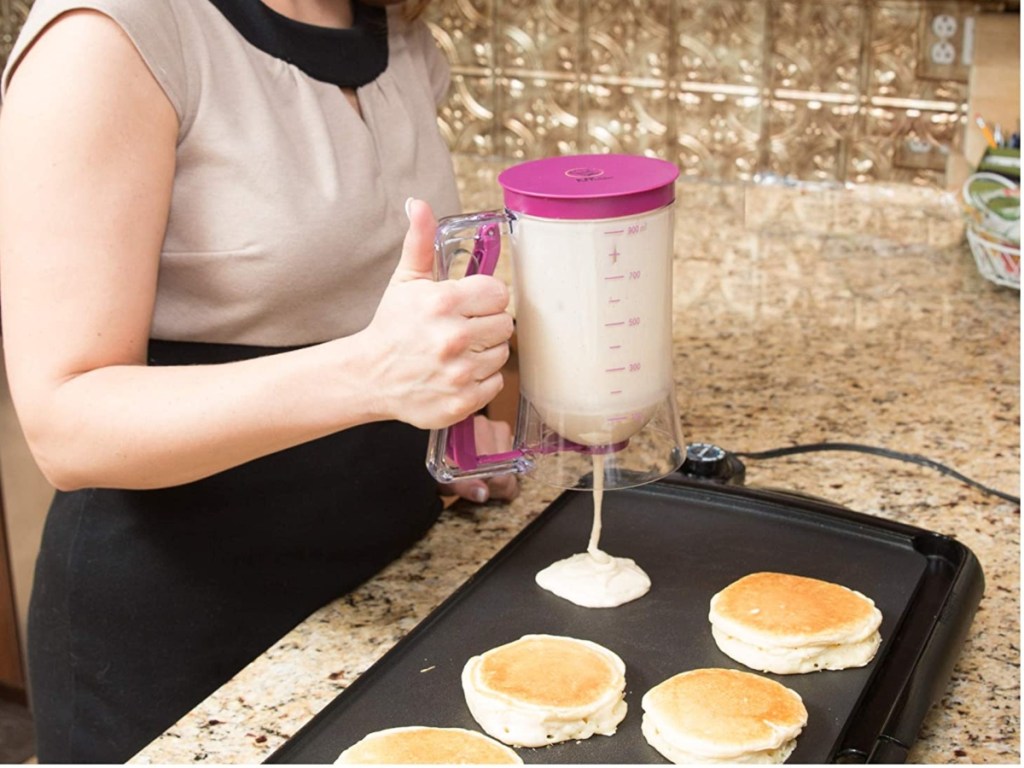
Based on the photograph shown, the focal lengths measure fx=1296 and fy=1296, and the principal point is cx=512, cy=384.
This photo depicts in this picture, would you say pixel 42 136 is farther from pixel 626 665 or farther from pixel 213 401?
pixel 626 665

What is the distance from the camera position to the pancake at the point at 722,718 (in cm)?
77

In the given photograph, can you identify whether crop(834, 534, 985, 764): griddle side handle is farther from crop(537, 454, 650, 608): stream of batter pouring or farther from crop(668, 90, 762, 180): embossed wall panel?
crop(668, 90, 762, 180): embossed wall panel

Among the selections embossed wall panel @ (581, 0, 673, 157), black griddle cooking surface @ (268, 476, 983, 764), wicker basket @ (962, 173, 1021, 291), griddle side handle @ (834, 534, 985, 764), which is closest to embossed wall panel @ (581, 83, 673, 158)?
embossed wall panel @ (581, 0, 673, 157)

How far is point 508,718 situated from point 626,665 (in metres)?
0.11

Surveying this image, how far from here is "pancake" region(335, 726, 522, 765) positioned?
0.76 metres

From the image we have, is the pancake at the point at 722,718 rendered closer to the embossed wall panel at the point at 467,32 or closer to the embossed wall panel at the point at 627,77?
the embossed wall panel at the point at 627,77

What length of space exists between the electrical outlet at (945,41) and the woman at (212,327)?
3.36 feet

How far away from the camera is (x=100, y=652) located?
1.12 meters

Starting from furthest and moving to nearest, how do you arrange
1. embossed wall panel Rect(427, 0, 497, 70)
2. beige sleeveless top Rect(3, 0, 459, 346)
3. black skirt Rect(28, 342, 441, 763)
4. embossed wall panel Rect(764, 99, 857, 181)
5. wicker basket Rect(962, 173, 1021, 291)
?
1. embossed wall panel Rect(427, 0, 497, 70)
2. embossed wall panel Rect(764, 99, 857, 181)
3. wicker basket Rect(962, 173, 1021, 291)
4. black skirt Rect(28, 342, 441, 763)
5. beige sleeveless top Rect(3, 0, 459, 346)

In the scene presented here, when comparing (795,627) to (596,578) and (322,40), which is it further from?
(322,40)

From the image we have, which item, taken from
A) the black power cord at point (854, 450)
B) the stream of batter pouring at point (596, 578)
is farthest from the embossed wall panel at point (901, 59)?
the stream of batter pouring at point (596, 578)

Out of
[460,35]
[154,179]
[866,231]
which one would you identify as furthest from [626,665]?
[460,35]

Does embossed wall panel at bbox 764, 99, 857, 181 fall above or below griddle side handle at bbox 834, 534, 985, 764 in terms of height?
above

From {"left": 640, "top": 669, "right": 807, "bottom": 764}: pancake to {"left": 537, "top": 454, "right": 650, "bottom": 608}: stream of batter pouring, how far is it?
0.40ft
